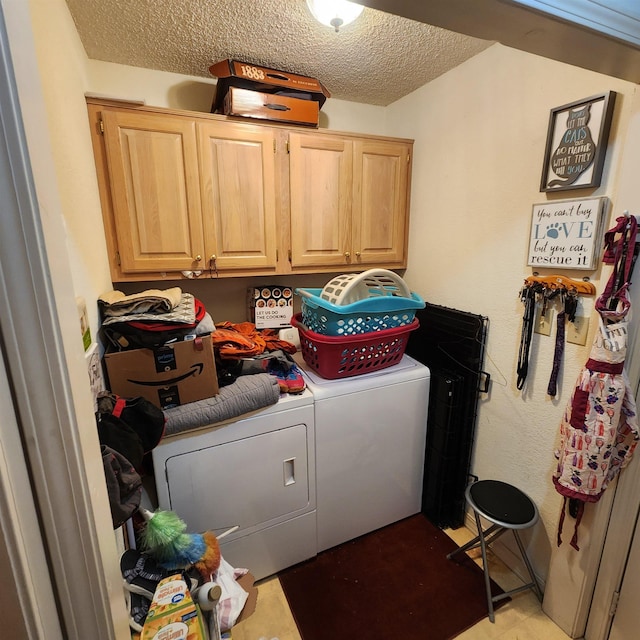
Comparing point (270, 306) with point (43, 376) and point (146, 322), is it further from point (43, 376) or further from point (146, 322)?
point (43, 376)

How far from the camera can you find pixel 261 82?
5.24 ft

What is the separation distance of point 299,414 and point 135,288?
116 cm

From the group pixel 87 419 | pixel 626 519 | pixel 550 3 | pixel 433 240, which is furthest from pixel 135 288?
pixel 626 519

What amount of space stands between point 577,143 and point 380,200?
0.96 m

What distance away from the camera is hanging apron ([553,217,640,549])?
1068 millimetres

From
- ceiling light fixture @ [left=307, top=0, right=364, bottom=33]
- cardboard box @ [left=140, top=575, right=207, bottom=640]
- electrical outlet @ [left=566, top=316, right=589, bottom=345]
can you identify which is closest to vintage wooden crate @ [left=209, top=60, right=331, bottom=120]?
ceiling light fixture @ [left=307, top=0, right=364, bottom=33]

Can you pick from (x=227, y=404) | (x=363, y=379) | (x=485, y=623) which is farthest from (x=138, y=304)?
(x=485, y=623)

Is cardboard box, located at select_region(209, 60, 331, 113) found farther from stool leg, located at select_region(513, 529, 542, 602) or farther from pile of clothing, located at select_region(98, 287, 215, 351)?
stool leg, located at select_region(513, 529, 542, 602)

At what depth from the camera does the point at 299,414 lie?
4.91ft

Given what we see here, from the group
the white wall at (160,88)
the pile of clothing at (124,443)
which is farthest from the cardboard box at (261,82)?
the pile of clothing at (124,443)

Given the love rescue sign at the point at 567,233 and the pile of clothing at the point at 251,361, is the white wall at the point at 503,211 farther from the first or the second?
the pile of clothing at the point at 251,361

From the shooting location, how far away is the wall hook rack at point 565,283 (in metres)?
1.25

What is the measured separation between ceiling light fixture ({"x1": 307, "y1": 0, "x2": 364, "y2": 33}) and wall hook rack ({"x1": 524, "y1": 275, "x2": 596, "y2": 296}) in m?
1.24

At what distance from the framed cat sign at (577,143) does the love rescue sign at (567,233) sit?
7 cm
